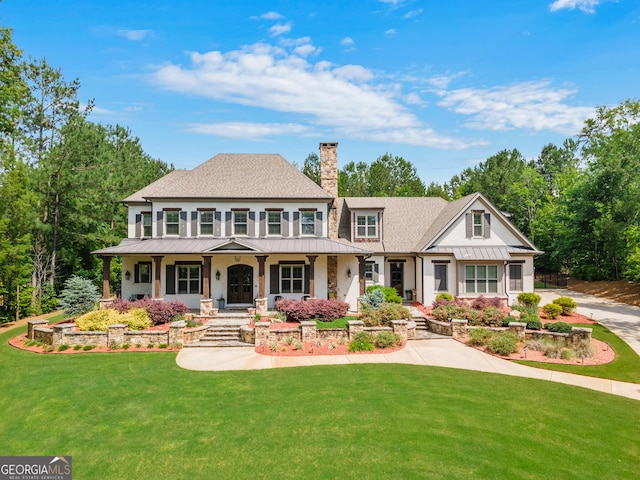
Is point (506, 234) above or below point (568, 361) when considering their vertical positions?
above

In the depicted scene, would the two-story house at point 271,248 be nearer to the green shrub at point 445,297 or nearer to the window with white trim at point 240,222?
the window with white trim at point 240,222

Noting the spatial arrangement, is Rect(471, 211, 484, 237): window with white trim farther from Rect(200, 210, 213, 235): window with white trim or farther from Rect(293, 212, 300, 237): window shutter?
Rect(200, 210, 213, 235): window with white trim

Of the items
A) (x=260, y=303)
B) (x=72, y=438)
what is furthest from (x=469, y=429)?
(x=260, y=303)

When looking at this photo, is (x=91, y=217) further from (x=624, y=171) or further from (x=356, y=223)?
(x=624, y=171)

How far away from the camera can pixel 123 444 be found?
333 inches

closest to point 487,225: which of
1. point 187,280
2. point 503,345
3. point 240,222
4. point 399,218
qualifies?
point 399,218

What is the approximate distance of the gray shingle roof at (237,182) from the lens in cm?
2373

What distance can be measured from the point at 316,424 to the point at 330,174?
20.0 meters

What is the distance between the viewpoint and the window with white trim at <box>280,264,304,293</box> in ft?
77.0

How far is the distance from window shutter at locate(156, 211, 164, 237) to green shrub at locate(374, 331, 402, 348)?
1523 centimetres

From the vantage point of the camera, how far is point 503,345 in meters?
15.6

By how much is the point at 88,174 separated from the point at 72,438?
78.9 ft

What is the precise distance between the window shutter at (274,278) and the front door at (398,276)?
850 cm

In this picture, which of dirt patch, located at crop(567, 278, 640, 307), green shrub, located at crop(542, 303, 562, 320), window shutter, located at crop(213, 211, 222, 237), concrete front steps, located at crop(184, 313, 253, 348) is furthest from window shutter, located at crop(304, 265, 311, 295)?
dirt patch, located at crop(567, 278, 640, 307)
